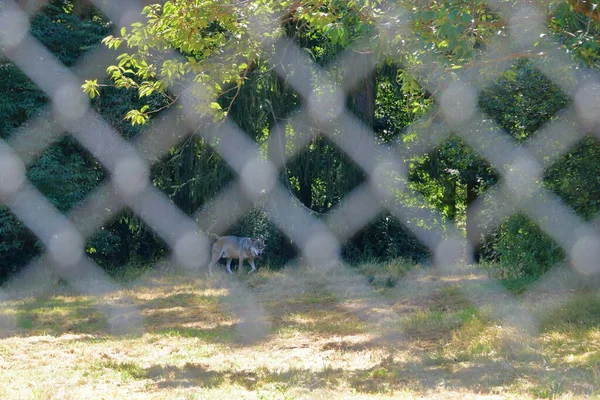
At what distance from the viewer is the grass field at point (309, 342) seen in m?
7.12

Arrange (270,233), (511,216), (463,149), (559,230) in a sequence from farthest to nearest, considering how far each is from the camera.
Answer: (270,233), (463,149), (511,216), (559,230)

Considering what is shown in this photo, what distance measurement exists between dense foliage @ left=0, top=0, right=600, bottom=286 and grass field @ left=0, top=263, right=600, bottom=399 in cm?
195

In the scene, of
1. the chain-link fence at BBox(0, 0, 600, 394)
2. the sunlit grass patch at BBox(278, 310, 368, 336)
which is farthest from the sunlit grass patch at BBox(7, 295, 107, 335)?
the sunlit grass patch at BBox(278, 310, 368, 336)

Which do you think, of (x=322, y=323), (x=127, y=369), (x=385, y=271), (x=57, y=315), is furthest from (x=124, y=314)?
(x=385, y=271)

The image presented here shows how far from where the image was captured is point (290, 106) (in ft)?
58.9

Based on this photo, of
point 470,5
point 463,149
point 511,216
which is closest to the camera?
point 470,5

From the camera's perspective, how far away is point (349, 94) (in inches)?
698

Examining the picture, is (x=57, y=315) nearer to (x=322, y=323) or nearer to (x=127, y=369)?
(x=322, y=323)

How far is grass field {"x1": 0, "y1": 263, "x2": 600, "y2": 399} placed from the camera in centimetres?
712

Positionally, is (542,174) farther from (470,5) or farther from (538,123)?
(470,5)

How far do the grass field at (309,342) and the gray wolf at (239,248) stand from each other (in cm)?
A: 264

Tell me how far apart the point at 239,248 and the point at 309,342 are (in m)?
7.99

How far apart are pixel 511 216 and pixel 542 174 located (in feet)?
3.99

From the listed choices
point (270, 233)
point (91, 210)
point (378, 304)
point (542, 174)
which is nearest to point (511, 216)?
point (542, 174)
